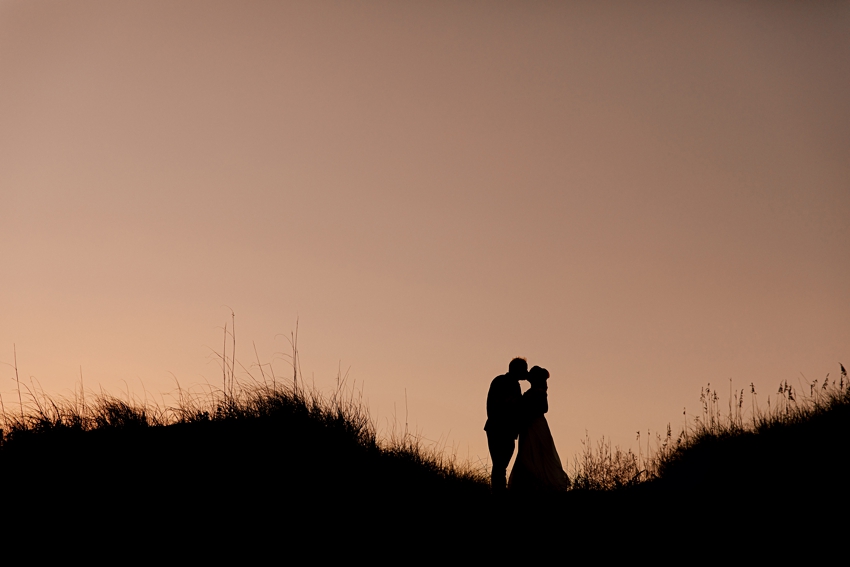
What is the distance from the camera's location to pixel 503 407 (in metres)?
8.34

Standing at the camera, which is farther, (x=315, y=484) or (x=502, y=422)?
(x=502, y=422)

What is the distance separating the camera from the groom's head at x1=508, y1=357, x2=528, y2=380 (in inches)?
337

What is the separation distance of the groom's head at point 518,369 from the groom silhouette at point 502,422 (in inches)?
2.6

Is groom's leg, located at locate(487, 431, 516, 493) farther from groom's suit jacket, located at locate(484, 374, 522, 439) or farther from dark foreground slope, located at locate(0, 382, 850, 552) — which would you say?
dark foreground slope, located at locate(0, 382, 850, 552)

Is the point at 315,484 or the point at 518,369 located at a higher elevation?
the point at 518,369

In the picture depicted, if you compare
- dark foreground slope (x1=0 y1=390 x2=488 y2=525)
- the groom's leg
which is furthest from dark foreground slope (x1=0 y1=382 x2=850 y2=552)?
the groom's leg

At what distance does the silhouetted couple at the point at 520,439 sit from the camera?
819cm

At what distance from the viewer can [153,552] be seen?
435cm

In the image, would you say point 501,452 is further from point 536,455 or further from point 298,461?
point 298,461

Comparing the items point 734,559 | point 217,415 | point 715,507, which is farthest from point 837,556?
point 217,415

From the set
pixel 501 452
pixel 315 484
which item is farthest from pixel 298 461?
pixel 501 452

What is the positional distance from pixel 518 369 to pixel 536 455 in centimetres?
97

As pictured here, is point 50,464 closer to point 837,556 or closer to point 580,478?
point 580,478

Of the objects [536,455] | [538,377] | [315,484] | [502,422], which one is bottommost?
[315,484]
